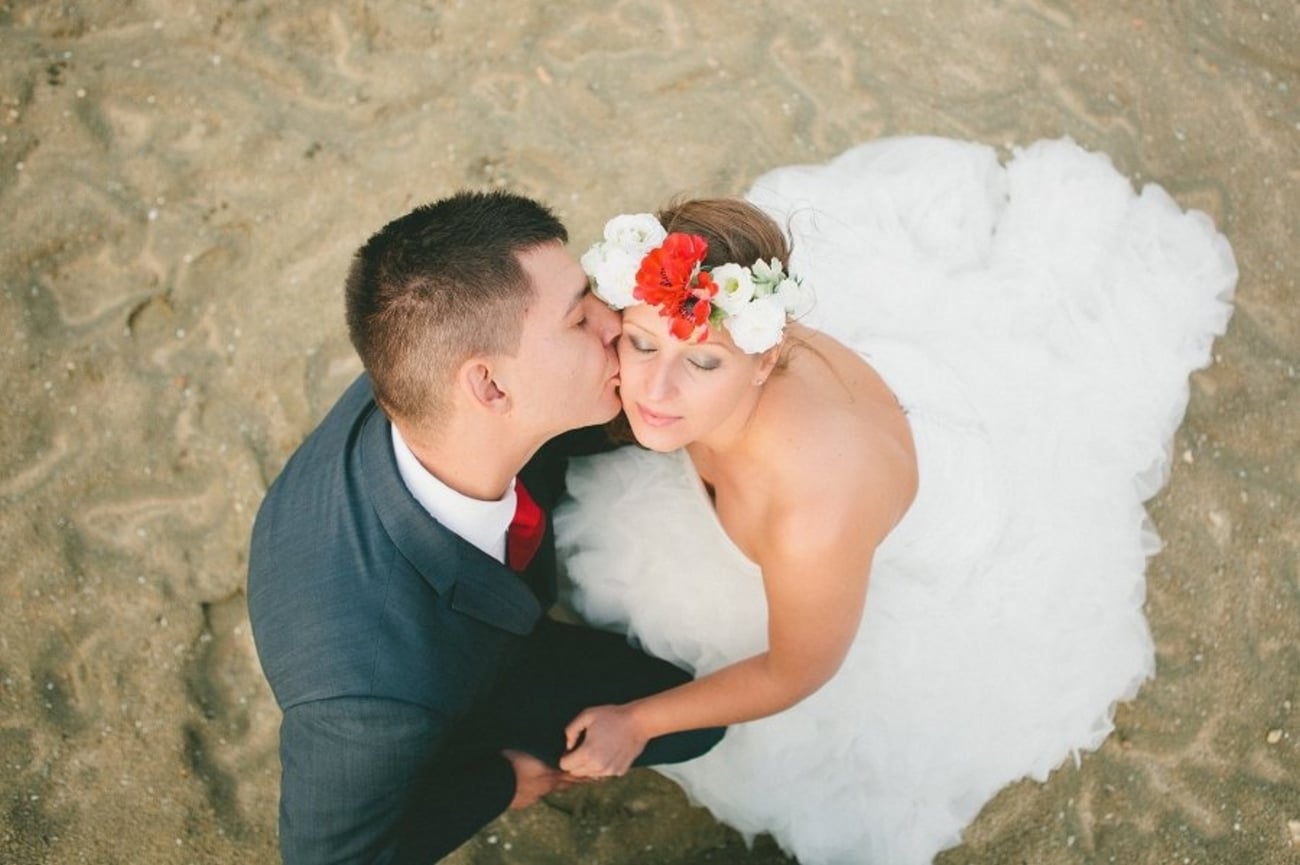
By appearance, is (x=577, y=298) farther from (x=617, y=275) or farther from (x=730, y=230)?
(x=730, y=230)

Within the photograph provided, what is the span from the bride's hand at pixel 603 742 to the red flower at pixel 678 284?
134cm

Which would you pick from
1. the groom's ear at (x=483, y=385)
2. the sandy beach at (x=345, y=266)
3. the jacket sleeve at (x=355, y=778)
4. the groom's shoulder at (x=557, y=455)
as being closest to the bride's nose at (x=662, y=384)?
the groom's ear at (x=483, y=385)

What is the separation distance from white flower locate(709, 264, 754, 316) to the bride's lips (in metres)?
0.33

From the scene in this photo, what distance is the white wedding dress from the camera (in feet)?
10.8

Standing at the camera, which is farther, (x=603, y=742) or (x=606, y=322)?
(x=603, y=742)

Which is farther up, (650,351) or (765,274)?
(765,274)

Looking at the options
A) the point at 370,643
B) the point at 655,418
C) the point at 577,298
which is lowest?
the point at 370,643

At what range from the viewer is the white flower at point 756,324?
2480mm

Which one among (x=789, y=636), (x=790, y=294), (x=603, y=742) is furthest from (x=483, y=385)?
(x=603, y=742)

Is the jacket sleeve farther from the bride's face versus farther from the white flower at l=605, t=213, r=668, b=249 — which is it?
the white flower at l=605, t=213, r=668, b=249

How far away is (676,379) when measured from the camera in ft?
8.57

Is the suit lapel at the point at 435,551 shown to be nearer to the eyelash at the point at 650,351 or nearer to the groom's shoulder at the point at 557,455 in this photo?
the groom's shoulder at the point at 557,455

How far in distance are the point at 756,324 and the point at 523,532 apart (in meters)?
1.07

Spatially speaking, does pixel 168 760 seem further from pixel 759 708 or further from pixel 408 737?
pixel 759 708
